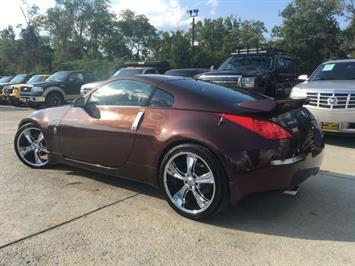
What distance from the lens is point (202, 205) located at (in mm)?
4109

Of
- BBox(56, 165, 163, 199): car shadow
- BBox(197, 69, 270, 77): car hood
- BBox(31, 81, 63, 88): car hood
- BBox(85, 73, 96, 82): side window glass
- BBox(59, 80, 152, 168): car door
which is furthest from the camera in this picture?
BBox(85, 73, 96, 82): side window glass

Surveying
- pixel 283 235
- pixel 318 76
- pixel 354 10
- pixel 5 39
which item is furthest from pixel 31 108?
pixel 5 39

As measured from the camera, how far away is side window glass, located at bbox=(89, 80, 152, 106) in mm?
4770

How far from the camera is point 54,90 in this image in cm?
1744

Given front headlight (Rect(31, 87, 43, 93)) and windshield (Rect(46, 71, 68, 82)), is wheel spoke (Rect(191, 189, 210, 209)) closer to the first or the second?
front headlight (Rect(31, 87, 43, 93))

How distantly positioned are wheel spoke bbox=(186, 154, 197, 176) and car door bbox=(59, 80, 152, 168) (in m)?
0.73

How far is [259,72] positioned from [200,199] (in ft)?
24.0

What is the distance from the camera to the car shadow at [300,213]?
3902 mm

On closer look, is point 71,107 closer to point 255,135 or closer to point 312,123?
point 255,135

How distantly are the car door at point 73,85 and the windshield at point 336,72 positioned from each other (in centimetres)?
1138

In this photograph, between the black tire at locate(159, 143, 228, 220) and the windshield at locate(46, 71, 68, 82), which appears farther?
the windshield at locate(46, 71, 68, 82)

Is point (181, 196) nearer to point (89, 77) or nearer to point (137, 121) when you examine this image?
point (137, 121)

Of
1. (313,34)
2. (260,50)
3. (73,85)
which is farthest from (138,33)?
(260,50)

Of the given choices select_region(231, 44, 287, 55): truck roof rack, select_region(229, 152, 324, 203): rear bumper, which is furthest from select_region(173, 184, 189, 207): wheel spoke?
select_region(231, 44, 287, 55): truck roof rack
